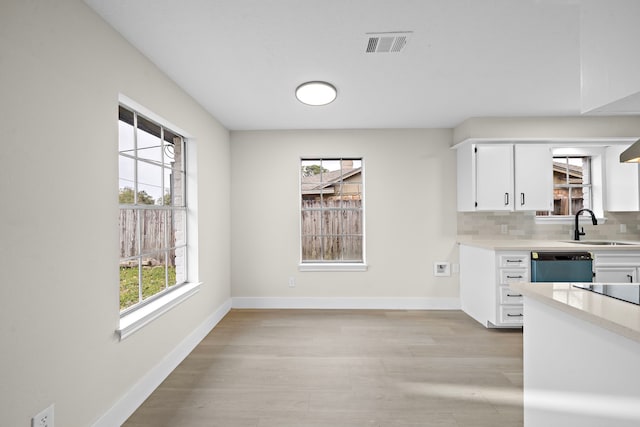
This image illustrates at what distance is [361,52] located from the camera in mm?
2434

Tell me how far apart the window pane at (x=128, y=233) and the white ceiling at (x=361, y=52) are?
1150 millimetres

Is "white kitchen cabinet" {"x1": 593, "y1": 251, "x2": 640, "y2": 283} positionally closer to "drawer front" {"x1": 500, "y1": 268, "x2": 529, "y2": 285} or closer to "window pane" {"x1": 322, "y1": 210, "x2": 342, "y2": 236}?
"drawer front" {"x1": 500, "y1": 268, "x2": 529, "y2": 285}

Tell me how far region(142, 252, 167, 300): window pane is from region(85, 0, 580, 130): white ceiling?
152 centimetres

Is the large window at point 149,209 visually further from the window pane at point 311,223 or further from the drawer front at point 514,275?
the drawer front at point 514,275

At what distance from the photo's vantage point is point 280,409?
226 cm

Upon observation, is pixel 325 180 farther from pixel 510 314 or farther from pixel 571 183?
pixel 571 183

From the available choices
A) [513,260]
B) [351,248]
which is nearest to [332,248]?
[351,248]

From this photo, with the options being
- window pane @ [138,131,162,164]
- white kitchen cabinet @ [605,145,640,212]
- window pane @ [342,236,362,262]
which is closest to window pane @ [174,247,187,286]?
window pane @ [138,131,162,164]

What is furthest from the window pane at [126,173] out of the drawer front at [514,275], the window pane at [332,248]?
the drawer front at [514,275]

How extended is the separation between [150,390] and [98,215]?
1.36 metres

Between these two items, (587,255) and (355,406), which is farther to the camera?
(587,255)

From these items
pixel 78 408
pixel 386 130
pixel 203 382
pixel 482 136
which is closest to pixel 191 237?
pixel 203 382

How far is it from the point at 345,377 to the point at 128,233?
6.41 ft

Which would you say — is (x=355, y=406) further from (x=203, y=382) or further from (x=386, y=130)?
(x=386, y=130)
